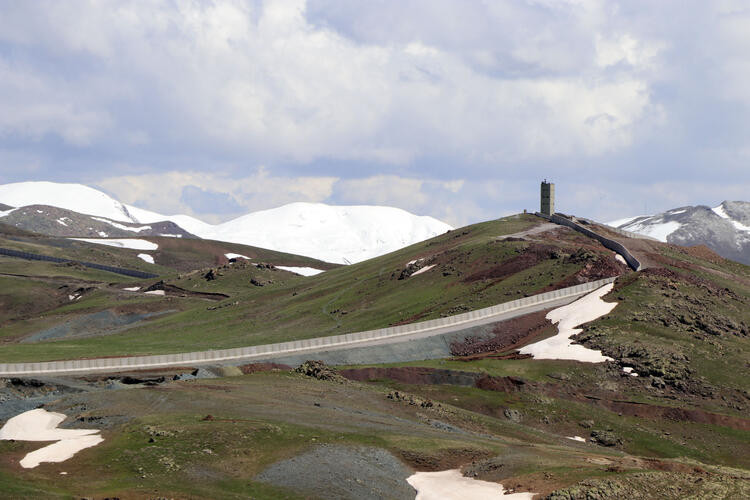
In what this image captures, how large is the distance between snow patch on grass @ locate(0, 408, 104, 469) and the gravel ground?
12449 mm

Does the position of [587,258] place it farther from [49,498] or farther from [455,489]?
[49,498]

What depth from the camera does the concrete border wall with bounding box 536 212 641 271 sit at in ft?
427

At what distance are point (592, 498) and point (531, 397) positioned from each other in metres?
42.1

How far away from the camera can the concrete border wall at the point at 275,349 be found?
9075cm

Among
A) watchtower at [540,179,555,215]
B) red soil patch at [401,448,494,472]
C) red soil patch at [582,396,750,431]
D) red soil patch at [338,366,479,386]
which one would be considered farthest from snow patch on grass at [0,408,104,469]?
watchtower at [540,179,555,215]

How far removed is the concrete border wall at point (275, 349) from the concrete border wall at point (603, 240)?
11.1m

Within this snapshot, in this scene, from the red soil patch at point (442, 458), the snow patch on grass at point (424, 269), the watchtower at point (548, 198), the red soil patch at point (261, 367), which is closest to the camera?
the red soil patch at point (442, 458)

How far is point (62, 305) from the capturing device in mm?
198250

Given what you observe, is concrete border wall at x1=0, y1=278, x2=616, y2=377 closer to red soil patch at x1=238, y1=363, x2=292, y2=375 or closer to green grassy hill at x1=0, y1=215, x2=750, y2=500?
red soil patch at x1=238, y1=363, x2=292, y2=375

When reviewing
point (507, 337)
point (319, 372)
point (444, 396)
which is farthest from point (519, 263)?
point (319, 372)

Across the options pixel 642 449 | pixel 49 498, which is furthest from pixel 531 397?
pixel 49 498

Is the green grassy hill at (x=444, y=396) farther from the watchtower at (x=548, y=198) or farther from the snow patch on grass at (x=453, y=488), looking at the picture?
the watchtower at (x=548, y=198)

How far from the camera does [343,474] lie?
45938 mm

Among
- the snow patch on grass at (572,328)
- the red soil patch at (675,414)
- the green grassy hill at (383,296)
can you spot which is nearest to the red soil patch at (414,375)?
the snow patch on grass at (572,328)
